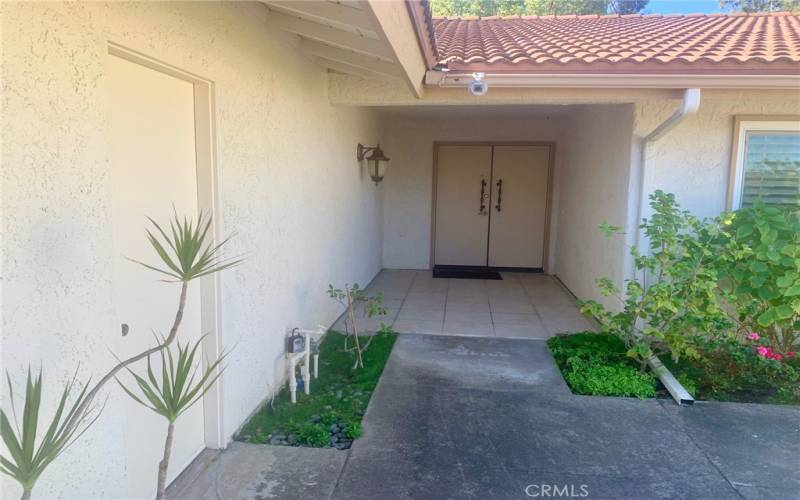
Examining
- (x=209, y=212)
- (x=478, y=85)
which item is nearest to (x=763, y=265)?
(x=478, y=85)

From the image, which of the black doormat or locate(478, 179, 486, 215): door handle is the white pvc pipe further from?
locate(478, 179, 486, 215): door handle

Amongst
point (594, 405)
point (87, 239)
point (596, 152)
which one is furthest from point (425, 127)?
point (87, 239)

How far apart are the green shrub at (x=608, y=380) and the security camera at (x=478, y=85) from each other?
251cm

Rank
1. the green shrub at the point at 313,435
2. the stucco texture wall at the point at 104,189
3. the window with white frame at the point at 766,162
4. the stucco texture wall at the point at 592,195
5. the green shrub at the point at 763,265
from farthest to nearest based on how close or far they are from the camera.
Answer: the stucco texture wall at the point at 592,195, the window with white frame at the point at 766,162, the green shrub at the point at 763,265, the green shrub at the point at 313,435, the stucco texture wall at the point at 104,189

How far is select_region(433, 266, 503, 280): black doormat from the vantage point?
847cm

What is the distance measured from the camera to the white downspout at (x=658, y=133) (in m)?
4.05

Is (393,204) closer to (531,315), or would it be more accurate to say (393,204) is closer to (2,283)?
(531,315)

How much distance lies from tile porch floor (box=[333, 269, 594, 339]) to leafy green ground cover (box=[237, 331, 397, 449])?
1.12 meters

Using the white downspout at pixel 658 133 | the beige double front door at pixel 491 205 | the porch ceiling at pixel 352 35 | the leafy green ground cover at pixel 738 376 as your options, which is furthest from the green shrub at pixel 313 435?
the beige double front door at pixel 491 205

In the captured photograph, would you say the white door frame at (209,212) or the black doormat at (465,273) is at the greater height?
the white door frame at (209,212)

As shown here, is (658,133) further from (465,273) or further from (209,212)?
(465,273)

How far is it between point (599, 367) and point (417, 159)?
18.1 ft

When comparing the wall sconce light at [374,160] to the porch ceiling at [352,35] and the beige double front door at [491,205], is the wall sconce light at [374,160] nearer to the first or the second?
the beige double front door at [491,205]

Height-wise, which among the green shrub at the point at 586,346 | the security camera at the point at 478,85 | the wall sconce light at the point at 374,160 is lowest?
the green shrub at the point at 586,346
